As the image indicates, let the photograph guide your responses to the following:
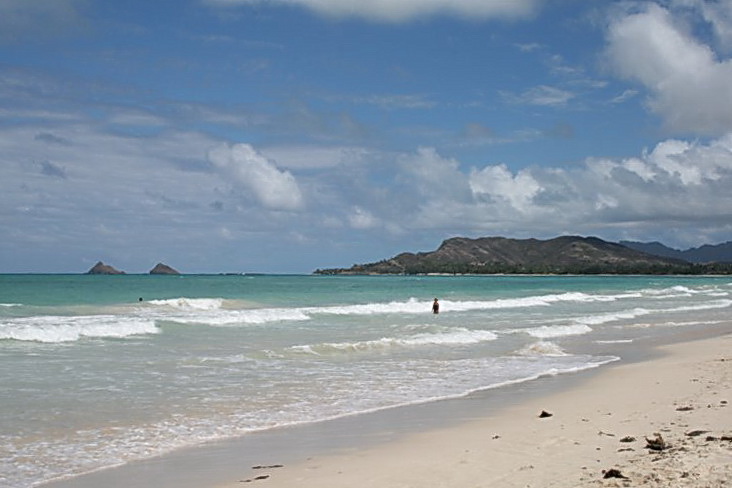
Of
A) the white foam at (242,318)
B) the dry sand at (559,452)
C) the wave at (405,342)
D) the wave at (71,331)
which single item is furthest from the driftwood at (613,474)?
the white foam at (242,318)

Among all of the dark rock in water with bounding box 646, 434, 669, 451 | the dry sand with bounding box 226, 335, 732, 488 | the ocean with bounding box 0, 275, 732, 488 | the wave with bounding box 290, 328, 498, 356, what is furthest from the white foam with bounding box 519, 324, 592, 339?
the dark rock in water with bounding box 646, 434, 669, 451

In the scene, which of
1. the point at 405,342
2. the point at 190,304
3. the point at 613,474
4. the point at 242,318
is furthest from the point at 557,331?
the point at 190,304

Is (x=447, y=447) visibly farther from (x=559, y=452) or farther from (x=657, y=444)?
(x=657, y=444)

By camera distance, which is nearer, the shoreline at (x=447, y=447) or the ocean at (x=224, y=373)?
the shoreline at (x=447, y=447)

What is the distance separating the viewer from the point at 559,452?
7.67 metres

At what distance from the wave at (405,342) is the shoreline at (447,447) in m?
7.45

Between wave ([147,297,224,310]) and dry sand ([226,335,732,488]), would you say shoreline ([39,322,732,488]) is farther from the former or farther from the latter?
wave ([147,297,224,310])

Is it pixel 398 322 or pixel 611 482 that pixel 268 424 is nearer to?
pixel 611 482

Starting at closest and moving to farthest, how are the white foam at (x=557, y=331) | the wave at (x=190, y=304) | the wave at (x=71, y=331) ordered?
the wave at (x=71, y=331) → the white foam at (x=557, y=331) → the wave at (x=190, y=304)

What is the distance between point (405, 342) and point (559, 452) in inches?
557

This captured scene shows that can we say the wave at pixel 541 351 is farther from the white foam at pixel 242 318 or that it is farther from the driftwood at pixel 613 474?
the white foam at pixel 242 318

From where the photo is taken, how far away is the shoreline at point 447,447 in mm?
7004

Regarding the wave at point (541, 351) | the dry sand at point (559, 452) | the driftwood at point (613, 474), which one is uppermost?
the driftwood at point (613, 474)

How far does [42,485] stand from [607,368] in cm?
1272
